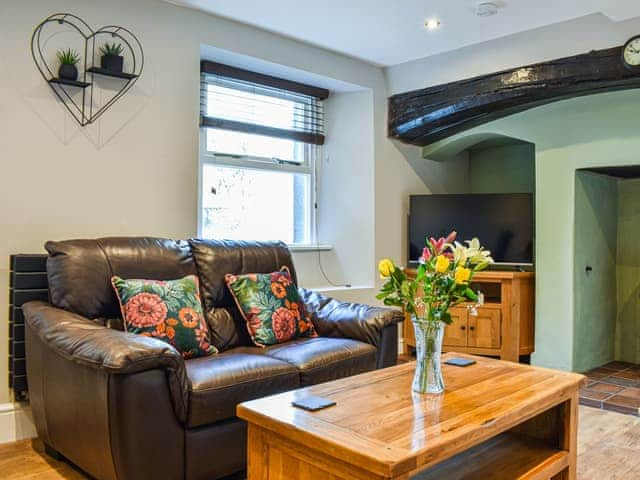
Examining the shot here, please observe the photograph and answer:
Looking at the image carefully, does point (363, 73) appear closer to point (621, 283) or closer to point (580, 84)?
point (580, 84)

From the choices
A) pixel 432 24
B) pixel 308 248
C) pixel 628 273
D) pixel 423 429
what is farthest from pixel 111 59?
pixel 628 273

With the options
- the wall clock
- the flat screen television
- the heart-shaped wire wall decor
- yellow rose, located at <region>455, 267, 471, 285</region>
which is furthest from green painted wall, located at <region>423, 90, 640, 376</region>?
the heart-shaped wire wall decor

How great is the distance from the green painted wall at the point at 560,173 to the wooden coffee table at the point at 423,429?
2064mm

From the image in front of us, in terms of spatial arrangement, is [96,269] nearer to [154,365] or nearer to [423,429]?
[154,365]

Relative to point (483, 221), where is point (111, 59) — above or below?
above

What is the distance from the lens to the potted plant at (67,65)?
9.56 ft

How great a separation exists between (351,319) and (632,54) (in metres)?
2.31

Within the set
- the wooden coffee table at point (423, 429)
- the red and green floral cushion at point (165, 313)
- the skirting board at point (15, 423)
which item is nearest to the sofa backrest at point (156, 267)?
the red and green floral cushion at point (165, 313)

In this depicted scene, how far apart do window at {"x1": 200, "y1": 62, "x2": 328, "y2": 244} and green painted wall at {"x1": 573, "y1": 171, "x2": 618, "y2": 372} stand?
2.06 metres

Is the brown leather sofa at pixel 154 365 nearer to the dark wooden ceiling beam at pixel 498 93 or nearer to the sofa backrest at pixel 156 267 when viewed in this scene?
the sofa backrest at pixel 156 267

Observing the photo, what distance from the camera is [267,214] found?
4.37m

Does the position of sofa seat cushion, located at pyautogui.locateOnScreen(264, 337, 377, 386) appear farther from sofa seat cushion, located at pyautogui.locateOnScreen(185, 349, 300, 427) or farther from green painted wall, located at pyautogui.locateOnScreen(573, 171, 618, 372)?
green painted wall, located at pyautogui.locateOnScreen(573, 171, 618, 372)

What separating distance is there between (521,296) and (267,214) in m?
2.05

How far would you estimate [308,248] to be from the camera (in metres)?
4.57
